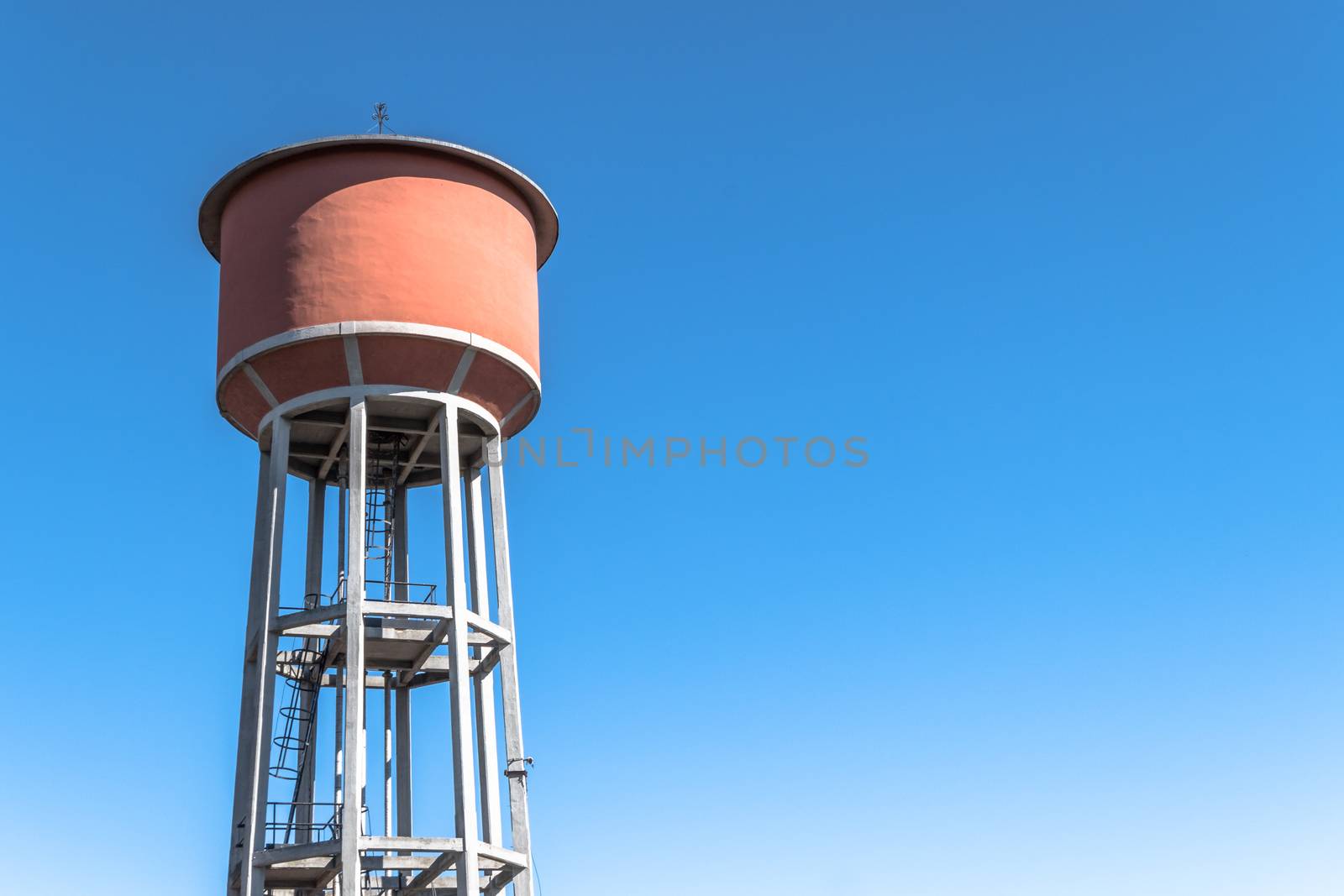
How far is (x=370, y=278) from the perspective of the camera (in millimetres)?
20047

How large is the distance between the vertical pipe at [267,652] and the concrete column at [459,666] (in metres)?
2.28

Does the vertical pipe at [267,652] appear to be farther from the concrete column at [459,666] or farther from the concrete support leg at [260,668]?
the concrete column at [459,666]

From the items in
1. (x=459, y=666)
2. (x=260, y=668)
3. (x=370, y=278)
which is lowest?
(x=459, y=666)

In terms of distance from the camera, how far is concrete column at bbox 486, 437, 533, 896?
19.7 m

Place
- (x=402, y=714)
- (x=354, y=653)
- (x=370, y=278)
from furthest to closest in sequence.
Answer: (x=402, y=714)
(x=370, y=278)
(x=354, y=653)

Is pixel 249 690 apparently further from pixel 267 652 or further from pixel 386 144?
pixel 386 144

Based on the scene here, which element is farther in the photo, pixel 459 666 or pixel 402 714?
pixel 402 714

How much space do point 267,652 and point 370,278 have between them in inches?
208

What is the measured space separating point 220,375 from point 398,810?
7.03 meters

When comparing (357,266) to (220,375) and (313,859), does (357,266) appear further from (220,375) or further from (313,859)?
(313,859)

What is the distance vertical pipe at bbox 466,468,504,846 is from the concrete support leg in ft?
9.04

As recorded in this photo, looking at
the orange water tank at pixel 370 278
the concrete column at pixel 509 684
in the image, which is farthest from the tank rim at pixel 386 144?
the concrete column at pixel 509 684

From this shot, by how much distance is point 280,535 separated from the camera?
2038cm

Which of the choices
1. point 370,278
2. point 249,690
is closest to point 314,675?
point 249,690
